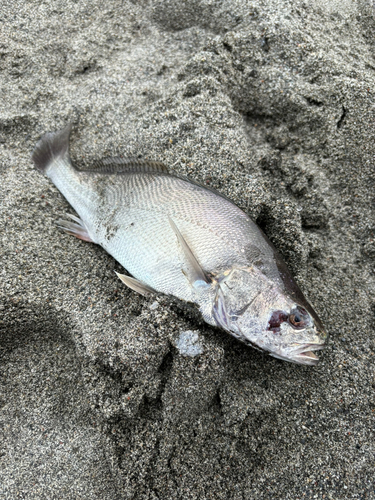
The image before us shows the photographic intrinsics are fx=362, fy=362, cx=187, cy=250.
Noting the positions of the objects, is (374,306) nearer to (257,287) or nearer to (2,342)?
(257,287)

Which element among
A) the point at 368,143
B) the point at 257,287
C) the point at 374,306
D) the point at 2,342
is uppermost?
the point at 368,143

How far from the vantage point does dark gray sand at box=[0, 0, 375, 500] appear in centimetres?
204

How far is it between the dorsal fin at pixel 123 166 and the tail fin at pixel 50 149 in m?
0.27

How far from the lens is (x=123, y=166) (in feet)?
8.70

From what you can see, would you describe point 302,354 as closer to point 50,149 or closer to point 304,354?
point 304,354

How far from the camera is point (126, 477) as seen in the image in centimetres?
197

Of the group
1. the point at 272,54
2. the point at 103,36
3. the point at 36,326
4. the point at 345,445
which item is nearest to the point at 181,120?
the point at 272,54

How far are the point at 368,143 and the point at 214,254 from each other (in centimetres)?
154

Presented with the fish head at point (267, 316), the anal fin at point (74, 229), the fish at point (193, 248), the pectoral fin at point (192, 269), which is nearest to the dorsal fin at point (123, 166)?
the fish at point (193, 248)

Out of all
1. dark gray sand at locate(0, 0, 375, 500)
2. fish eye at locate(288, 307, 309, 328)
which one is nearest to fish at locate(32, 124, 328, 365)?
fish eye at locate(288, 307, 309, 328)

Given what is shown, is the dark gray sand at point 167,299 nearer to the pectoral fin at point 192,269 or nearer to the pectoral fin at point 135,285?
the pectoral fin at point 135,285

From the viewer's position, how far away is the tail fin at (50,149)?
2857 mm

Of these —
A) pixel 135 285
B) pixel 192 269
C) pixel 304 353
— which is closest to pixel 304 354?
pixel 304 353

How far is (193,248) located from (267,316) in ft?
1.97
